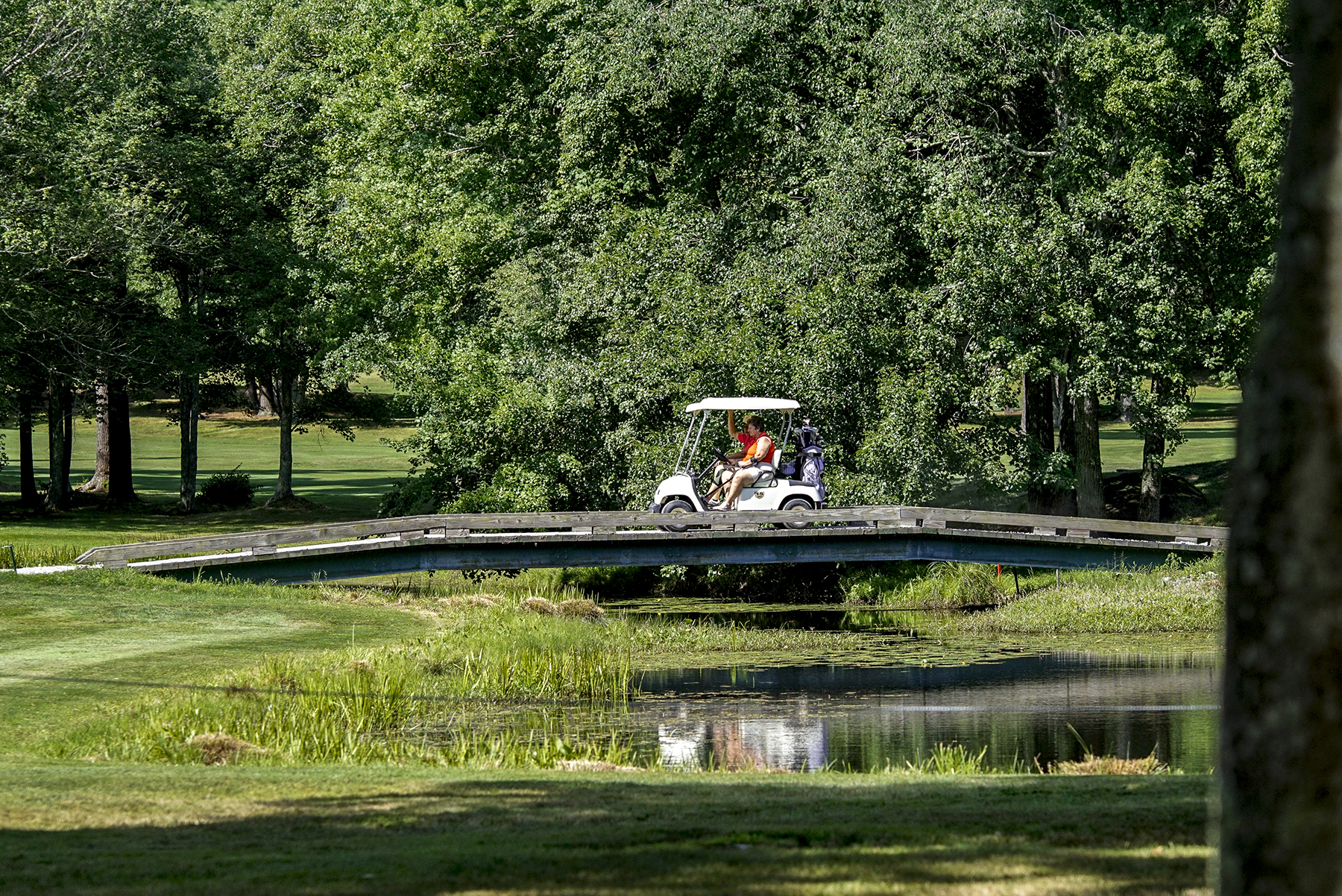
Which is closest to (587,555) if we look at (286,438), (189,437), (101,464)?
(189,437)

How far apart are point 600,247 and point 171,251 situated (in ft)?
45.5

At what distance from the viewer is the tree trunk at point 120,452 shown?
4135cm

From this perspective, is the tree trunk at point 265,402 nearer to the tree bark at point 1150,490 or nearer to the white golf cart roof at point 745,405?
the tree bark at point 1150,490

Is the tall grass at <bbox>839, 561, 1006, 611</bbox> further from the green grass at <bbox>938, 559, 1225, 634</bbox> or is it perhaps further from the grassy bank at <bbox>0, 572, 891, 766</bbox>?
the grassy bank at <bbox>0, 572, 891, 766</bbox>

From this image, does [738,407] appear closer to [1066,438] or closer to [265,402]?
[1066,438]

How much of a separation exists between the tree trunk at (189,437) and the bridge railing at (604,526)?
1599 cm

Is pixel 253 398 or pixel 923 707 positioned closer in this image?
pixel 923 707

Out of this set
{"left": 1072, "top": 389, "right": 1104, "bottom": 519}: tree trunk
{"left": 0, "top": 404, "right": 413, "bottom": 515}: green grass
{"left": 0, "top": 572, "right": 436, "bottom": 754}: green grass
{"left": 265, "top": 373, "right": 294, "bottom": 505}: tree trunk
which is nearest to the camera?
{"left": 0, "top": 572, "right": 436, "bottom": 754}: green grass

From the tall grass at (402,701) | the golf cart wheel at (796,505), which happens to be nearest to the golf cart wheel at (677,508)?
the golf cart wheel at (796,505)

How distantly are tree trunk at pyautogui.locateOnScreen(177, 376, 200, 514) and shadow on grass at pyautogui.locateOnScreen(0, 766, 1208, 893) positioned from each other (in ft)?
104

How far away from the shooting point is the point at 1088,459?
30.5 meters

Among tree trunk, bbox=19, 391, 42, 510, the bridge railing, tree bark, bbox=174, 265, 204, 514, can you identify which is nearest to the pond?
the bridge railing

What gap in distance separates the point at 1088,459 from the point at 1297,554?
89.5ft

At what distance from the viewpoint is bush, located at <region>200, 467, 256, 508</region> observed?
4256 cm
